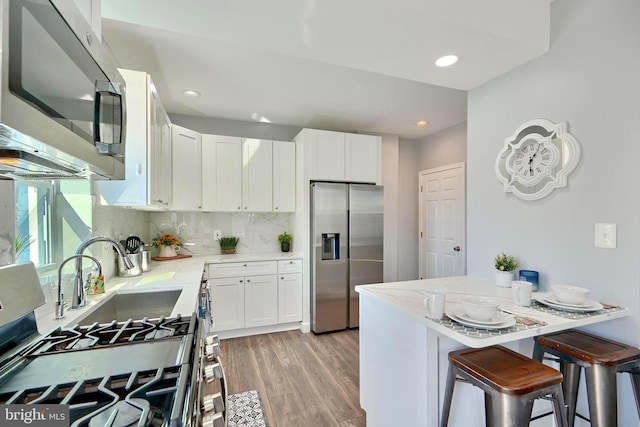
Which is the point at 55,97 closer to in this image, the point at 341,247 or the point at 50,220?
the point at 50,220

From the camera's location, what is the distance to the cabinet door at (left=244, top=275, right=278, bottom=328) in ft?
10.5

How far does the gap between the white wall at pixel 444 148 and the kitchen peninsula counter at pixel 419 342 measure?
2.62 m

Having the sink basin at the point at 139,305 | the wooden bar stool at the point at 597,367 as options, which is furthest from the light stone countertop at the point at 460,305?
Result: the sink basin at the point at 139,305

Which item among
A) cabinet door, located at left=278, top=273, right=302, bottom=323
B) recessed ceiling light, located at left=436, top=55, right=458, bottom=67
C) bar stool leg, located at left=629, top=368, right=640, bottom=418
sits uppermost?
recessed ceiling light, located at left=436, top=55, right=458, bottom=67

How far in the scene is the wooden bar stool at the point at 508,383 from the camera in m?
1.07

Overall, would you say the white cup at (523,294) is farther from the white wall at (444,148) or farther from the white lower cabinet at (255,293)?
the white wall at (444,148)

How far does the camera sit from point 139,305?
72.5 inches

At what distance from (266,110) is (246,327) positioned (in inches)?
96.9

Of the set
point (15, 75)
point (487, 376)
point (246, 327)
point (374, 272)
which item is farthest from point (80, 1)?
point (374, 272)

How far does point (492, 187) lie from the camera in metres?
2.09

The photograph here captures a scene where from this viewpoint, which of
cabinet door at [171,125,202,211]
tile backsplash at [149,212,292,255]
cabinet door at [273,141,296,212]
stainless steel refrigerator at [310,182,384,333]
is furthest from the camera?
cabinet door at [273,141,296,212]

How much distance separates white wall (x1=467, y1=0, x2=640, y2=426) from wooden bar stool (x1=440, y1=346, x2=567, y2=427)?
61cm

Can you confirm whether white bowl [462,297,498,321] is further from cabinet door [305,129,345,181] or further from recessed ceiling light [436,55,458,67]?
cabinet door [305,129,345,181]

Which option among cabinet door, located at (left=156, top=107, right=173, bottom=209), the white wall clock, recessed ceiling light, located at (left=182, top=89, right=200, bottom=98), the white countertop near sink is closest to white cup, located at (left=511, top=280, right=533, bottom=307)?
the white wall clock
